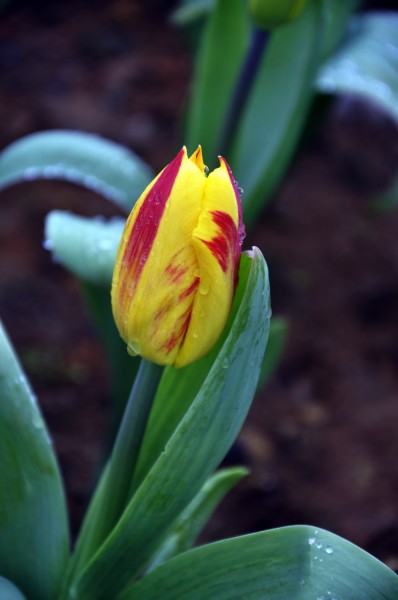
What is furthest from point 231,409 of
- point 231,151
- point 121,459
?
point 231,151

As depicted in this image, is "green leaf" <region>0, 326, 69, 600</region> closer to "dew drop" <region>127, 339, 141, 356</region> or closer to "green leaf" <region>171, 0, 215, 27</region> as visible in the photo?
"dew drop" <region>127, 339, 141, 356</region>

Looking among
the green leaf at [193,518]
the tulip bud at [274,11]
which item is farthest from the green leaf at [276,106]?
the green leaf at [193,518]

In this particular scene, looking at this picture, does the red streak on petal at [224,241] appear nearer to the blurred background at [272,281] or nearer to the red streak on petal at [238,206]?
the red streak on petal at [238,206]

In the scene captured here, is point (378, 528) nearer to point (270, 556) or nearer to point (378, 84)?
point (378, 84)

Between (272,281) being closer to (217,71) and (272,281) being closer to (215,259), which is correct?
(217,71)

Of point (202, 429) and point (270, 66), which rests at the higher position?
point (270, 66)

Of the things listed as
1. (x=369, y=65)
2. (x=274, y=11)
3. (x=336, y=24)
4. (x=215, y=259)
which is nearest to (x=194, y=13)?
(x=336, y=24)

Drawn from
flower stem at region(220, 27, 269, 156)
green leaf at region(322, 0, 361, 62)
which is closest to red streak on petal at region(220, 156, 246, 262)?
flower stem at region(220, 27, 269, 156)

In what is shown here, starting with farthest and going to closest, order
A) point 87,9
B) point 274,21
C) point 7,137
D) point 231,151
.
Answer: point 87,9 < point 7,137 < point 231,151 < point 274,21
